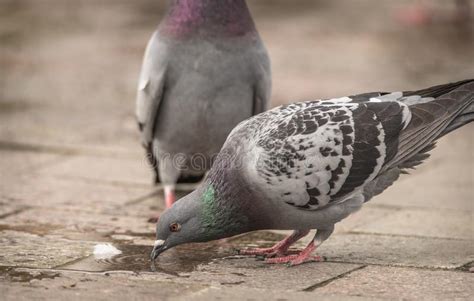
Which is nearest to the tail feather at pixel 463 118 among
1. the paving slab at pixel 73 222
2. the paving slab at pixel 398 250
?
the paving slab at pixel 398 250

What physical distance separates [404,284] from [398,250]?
0.93 m

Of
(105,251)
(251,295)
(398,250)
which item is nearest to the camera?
(251,295)

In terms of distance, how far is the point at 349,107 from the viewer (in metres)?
6.48

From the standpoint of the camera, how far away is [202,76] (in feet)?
25.1

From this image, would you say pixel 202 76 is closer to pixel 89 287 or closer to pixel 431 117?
pixel 431 117

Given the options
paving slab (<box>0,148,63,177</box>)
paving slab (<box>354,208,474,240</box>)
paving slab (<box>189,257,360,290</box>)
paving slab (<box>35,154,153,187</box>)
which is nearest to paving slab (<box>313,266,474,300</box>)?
paving slab (<box>189,257,360,290</box>)

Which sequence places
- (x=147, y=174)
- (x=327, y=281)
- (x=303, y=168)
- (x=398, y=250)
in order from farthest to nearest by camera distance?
(x=147, y=174) → (x=398, y=250) → (x=303, y=168) → (x=327, y=281)

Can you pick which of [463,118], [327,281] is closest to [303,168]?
[327,281]

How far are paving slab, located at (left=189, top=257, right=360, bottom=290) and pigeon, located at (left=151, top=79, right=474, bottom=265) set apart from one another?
0.43ft

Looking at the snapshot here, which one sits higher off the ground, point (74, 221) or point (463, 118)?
point (463, 118)

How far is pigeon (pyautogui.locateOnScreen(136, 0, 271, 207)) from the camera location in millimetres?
7625

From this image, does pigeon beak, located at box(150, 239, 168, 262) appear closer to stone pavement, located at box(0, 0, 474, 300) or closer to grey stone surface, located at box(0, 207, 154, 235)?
stone pavement, located at box(0, 0, 474, 300)

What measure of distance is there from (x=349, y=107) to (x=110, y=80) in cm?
673

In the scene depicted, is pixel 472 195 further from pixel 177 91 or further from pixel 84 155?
pixel 84 155
